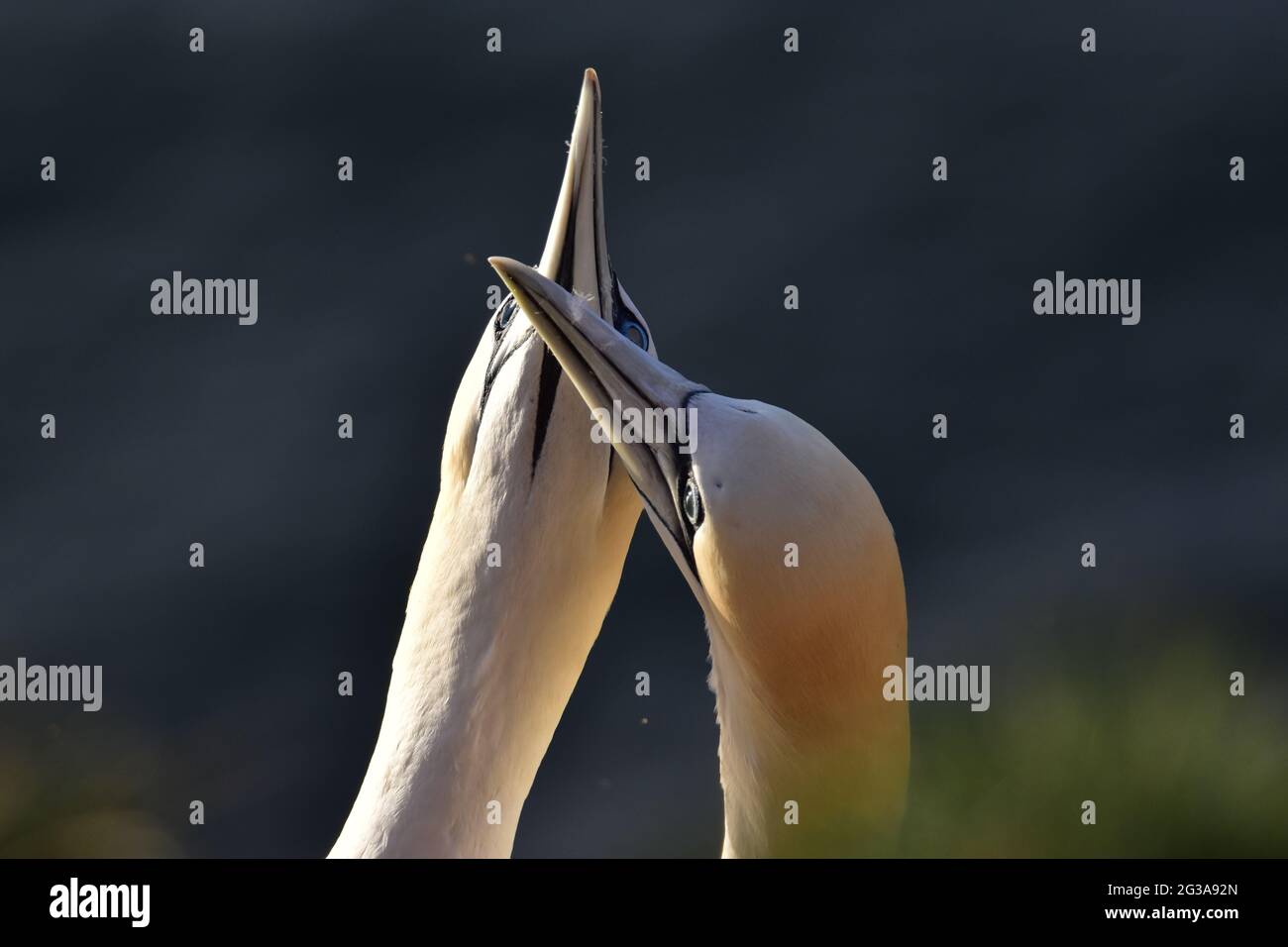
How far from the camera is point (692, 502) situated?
4379 mm

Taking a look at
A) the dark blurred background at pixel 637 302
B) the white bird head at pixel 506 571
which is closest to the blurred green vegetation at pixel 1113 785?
the white bird head at pixel 506 571

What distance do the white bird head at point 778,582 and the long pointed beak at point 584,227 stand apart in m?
0.56

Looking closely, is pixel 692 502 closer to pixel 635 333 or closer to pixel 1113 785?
pixel 635 333

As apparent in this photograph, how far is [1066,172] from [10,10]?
590 cm

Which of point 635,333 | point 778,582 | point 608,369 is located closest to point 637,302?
point 635,333

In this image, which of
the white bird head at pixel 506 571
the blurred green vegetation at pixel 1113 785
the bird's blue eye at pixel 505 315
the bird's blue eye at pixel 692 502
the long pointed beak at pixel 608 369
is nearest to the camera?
the blurred green vegetation at pixel 1113 785

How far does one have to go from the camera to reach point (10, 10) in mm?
10164

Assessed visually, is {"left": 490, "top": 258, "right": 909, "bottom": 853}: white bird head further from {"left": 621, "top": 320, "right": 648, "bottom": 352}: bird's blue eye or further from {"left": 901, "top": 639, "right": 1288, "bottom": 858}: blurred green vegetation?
{"left": 621, "top": 320, "right": 648, "bottom": 352}: bird's blue eye

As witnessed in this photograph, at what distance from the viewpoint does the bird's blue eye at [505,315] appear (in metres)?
5.16

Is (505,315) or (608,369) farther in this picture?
(505,315)

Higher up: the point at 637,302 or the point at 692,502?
the point at 637,302

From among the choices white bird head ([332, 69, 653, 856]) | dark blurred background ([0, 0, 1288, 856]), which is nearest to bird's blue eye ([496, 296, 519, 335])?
white bird head ([332, 69, 653, 856])

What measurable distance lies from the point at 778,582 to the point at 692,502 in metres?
0.39

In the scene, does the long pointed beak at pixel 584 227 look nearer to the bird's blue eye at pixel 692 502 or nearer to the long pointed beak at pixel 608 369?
the long pointed beak at pixel 608 369
